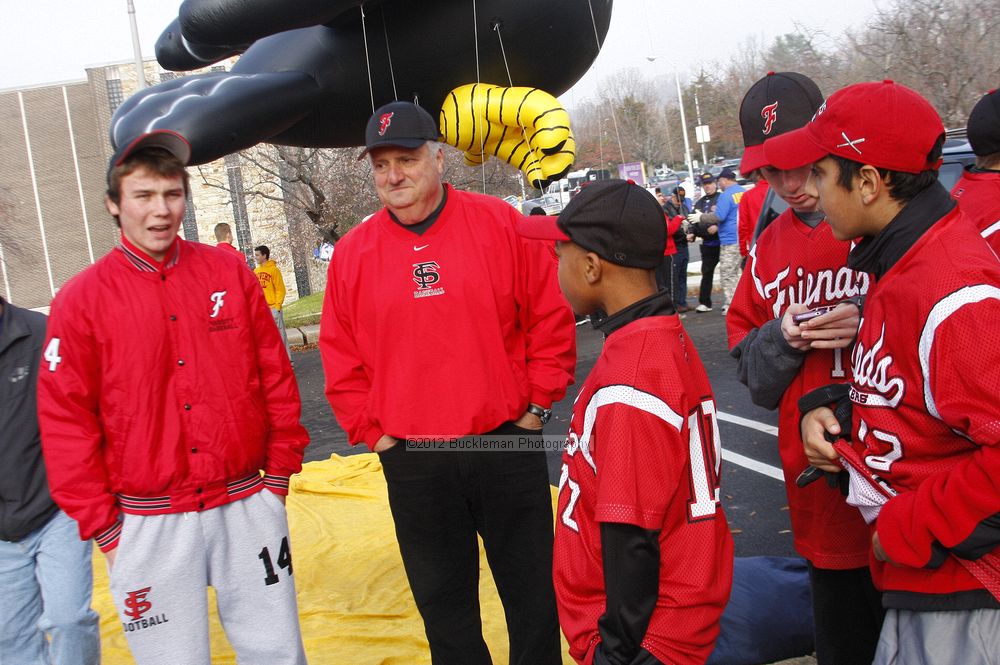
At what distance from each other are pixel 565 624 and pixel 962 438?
3.25 feet

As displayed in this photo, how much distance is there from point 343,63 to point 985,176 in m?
2.90

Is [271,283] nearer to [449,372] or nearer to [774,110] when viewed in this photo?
[449,372]

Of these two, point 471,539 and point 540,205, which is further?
point 540,205

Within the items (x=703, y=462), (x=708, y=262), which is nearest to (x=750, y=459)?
(x=703, y=462)

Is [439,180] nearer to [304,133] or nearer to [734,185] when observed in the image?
[304,133]

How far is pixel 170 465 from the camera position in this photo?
2.62m

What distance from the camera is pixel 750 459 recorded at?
19.9 ft

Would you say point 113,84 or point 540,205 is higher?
point 113,84

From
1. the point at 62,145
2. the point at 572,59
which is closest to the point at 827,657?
the point at 572,59

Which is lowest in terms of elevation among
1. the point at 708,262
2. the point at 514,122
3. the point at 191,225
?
the point at 708,262

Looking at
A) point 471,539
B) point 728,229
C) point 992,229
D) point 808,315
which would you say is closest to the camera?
point 808,315

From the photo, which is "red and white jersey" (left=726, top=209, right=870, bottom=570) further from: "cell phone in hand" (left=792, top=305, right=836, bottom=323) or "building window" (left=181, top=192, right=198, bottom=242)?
"building window" (left=181, top=192, right=198, bottom=242)

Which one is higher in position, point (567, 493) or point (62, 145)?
point (62, 145)

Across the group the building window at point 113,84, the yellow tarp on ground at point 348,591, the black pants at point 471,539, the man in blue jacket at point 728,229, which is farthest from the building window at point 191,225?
the black pants at point 471,539
